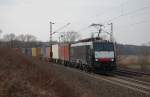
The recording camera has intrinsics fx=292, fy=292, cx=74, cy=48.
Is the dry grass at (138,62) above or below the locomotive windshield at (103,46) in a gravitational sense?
below

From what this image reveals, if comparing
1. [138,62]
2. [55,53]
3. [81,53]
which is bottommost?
[138,62]

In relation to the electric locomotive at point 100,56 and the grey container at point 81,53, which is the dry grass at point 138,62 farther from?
the electric locomotive at point 100,56

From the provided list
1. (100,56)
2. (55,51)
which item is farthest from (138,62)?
(55,51)

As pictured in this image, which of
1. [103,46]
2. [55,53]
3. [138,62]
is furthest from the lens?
[55,53]

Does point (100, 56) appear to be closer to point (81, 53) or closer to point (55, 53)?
point (81, 53)

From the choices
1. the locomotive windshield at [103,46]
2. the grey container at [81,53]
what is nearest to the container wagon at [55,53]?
the grey container at [81,53]

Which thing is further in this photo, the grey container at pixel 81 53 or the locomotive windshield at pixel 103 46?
the grey container at pixel 81 53

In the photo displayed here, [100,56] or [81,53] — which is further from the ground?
[81,53]

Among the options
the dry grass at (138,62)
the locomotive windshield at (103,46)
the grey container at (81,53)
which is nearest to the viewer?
the locomotive windshield at (103,46)

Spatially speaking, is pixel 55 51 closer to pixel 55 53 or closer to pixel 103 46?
pixel 55 53

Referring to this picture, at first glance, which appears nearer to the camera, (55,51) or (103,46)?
(103,46)

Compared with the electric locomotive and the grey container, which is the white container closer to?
the grey container

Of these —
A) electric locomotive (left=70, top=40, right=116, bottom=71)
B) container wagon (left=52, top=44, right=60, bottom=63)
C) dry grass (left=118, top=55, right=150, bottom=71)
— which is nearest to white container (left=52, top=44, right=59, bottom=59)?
container wagon (left=52, top=44, right=60, bottom=63)

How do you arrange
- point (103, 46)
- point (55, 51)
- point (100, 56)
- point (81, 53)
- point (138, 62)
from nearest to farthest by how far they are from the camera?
1. point (100, 56)
2. point (103, 46)
3. point (81, 53)
4. point (138, 62)
5. point (55, 51)
